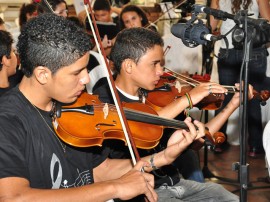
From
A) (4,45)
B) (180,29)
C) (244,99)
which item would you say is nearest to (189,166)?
(244,99)

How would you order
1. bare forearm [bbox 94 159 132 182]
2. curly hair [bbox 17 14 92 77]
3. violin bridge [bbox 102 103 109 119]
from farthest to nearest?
1. violin bridge [bbox 102 103 109 119]
2. bare forearm [bbox 94 159 132 182]
3. curly hair [bbox 17 14 92 77]

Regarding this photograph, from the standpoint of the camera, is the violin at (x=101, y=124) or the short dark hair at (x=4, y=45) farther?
the short dark hair at (x=4, y=45)

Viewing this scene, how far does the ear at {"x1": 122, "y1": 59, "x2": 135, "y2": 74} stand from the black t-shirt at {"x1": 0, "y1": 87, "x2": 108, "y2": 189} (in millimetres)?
708

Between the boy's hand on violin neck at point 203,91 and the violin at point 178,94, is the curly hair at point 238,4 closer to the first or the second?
the violin at point 178,94

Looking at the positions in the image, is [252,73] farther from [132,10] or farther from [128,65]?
[128,65]

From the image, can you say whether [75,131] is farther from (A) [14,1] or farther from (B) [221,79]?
(A) [14,1]

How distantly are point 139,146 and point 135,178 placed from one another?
21.6 inches

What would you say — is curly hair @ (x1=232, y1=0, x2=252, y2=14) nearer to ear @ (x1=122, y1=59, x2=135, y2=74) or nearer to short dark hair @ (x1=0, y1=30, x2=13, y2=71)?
ear @ (x1=122, y1=59, x2=135, y2=74)

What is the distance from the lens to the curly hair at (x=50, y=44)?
1577mm

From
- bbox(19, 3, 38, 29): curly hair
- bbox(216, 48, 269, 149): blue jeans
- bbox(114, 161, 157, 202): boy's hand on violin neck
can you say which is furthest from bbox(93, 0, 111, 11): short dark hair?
bbox(114, 161, 157, 202): boy's hand on violin neck

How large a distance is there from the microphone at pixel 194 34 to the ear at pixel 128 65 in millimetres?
607

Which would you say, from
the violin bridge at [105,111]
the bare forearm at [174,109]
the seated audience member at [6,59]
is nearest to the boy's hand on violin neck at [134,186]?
the violin bridge at [105,111]

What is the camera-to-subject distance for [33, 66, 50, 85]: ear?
1584 mm

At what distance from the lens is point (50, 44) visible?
1.58m
